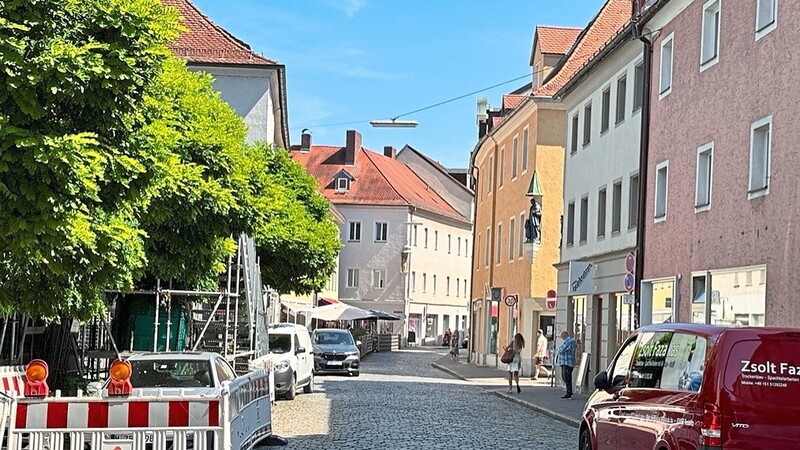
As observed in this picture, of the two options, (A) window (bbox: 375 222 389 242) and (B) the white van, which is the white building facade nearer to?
(B) the white van

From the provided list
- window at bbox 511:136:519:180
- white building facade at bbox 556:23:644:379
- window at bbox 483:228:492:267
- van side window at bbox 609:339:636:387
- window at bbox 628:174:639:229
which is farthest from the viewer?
window at bbox 483:228:492:267

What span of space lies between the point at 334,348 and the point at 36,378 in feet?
103

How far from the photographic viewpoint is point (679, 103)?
24203mm

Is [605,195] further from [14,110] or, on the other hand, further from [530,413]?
[14,110]

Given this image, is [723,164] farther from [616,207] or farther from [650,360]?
[650,360]

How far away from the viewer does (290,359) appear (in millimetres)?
27984

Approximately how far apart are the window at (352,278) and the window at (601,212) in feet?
202

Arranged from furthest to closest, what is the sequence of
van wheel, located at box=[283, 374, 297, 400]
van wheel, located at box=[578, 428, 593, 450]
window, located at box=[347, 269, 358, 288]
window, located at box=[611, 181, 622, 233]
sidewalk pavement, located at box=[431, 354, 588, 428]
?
window, located at box=[347, 269, 358, 288] → window, located at box=[611, 181, 622, 233] → van wheel, located at box=[283, 374, 297, 400] → sidewalk pavement, located at box=[431, 354, 588, 428] → van wheel, located at box=[578, 428, 593, 450]

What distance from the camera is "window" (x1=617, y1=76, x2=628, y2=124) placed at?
29.6m

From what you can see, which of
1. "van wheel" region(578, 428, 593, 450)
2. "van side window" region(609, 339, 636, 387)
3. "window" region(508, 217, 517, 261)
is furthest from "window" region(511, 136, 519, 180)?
"van side window" region(609, 339, 636, 387)

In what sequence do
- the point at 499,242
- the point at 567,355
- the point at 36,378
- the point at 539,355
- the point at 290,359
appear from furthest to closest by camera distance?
the point at 499,242 < the point at 539,355 < the point at 567,355 < the point at 290,359 < the point at 36,378

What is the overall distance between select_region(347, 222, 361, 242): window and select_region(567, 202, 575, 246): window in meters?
57.0

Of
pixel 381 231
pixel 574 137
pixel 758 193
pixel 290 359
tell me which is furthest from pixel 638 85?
pixel 381 231

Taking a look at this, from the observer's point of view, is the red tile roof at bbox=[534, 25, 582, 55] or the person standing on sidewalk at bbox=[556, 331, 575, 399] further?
the red tile roof at bbox=[534, 25, 582, 55]
